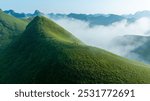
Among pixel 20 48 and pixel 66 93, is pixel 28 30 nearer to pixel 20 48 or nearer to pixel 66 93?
pixel 20 48

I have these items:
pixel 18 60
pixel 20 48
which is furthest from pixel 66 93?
pixel 20 48

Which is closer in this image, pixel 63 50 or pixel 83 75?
pixel 83 75

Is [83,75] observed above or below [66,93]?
below

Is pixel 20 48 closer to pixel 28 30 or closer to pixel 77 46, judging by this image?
pixel 28 30

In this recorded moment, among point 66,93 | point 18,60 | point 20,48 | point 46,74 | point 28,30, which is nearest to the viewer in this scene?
point 66,93

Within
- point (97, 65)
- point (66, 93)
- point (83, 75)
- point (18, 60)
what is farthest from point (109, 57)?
point (66, 93)

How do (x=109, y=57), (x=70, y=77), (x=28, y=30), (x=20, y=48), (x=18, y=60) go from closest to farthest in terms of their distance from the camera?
(x=70, y=77) → (x=109, y=57) → (x=18, y=60) → (x=20, y=48) → (x=28, y=30)
